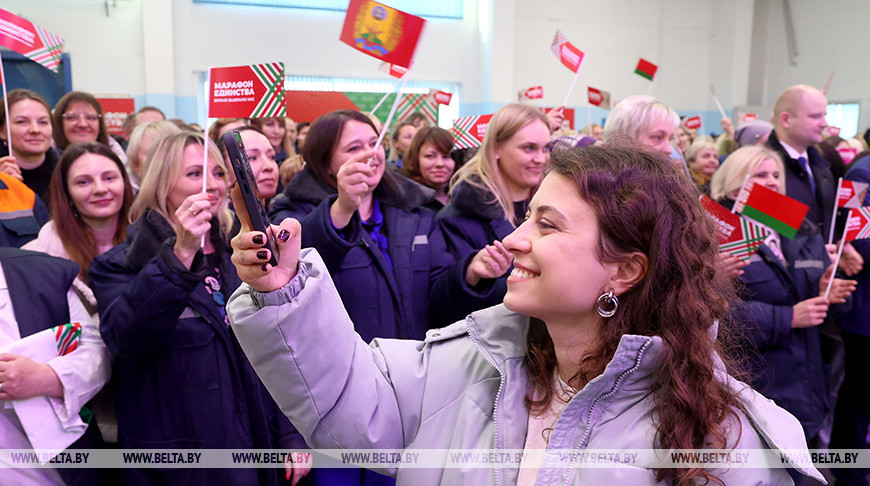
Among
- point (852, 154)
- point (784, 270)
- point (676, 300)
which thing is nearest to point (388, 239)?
point (676, 300)

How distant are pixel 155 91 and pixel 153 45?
75cm

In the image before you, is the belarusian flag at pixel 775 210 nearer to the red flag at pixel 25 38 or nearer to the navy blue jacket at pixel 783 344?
the navy blue jacket at pixel 783 344

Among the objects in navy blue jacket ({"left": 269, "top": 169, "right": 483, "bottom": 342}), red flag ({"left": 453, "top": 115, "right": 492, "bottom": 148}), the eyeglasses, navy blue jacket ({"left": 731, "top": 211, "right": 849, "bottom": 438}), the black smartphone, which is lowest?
navy blue jacket ({"left": 731, "top": 211, "right": 849, "bottom": 438})

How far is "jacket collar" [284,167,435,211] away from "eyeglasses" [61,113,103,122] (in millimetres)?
2510

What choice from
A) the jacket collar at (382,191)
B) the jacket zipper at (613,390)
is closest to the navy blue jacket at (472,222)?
the jacket collar at (382,191)

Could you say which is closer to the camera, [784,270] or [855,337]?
[784,270]

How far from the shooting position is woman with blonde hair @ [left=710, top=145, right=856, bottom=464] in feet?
9.05

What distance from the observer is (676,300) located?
1.27 meters

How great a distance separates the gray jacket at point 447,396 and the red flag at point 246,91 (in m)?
1.54

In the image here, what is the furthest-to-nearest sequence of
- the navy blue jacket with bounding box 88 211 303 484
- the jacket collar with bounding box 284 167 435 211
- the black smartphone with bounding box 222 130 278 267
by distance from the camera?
the jacket collar with bounding box 284 167 435 211
the navy blue jacket with bounding box 88 211 303 484
the black smartphone with bounding box 222 130 278 267

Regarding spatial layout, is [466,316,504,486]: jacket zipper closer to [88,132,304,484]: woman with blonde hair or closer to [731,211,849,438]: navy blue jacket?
[88,132,304,484]: woman with blonde hair

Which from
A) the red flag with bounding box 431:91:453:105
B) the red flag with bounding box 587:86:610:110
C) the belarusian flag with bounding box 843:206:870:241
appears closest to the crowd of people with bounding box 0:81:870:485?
the belarusian flag with bounding box 843:206:870:241

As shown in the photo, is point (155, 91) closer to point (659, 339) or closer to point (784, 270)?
point (784, 270)

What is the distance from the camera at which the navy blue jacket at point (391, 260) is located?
231cm
